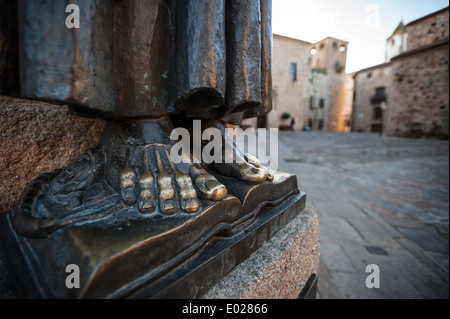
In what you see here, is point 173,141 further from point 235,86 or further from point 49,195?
point 49,195

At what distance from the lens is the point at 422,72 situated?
37.6 ft

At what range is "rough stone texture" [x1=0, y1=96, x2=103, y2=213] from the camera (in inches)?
30.8

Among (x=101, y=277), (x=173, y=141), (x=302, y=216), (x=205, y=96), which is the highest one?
(x=205, y=96)

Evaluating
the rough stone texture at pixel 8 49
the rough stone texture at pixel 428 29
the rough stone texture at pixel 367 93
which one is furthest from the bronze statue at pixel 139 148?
the rough stone texture at pixel 367 93

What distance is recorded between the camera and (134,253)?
0.44 m

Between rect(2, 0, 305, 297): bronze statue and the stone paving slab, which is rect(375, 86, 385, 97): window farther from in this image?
rect(2, 0, 305, 297): bronze statue

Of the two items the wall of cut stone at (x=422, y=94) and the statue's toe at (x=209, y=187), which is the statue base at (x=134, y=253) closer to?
the statue's toe at (x=209, y=187)

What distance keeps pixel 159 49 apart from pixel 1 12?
363 millimetres

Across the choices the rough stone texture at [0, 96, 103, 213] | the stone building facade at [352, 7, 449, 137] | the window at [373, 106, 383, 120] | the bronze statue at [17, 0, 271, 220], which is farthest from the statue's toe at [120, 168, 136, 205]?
the window at [373, 106, 383, 120]

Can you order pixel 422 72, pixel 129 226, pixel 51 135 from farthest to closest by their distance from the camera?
pixel 422 72
pixel 51 135
pixel 129 226

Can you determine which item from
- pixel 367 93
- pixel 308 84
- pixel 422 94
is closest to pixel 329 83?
pixel 367 93

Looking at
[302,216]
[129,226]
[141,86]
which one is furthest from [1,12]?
[302,216]

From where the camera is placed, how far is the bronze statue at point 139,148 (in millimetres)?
466

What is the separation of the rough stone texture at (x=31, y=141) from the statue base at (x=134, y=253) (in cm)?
20
